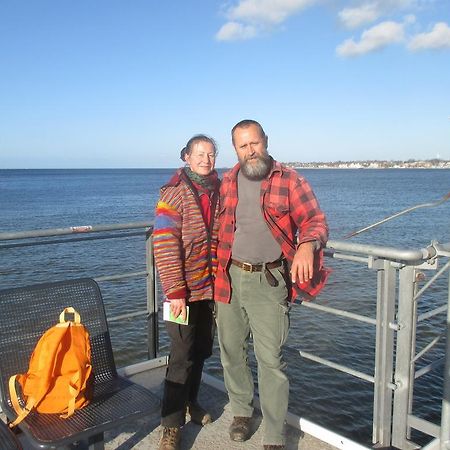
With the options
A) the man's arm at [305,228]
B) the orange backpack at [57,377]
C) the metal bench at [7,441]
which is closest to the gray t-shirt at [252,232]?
the man's arm at [305,228]

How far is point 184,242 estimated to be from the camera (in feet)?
10.3

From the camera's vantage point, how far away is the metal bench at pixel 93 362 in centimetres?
243

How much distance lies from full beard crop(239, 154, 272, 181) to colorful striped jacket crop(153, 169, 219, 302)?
32cm

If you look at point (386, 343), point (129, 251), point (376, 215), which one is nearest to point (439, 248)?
point (386, 343)

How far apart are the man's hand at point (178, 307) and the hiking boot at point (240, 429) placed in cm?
83

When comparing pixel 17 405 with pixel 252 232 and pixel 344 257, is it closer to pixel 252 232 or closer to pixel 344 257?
pixel 252 232

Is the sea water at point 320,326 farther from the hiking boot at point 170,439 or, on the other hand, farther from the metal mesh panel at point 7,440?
the metal mesh panel at point 7,440

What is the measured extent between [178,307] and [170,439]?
827 millimetres

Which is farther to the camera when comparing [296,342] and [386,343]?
[296,342]

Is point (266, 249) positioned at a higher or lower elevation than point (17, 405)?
higher

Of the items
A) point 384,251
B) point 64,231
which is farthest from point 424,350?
point 64,231

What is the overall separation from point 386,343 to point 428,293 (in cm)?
1088

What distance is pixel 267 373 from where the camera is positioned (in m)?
3.03

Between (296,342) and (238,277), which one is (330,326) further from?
(238,277)
